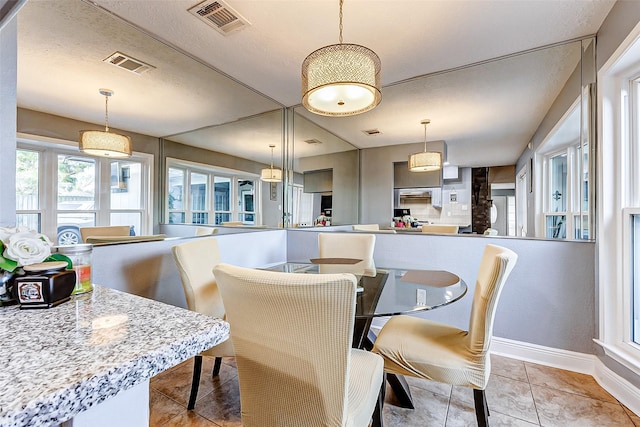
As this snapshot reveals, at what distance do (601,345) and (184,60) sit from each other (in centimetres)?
390

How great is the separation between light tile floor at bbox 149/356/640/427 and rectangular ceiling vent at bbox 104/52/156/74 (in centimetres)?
231

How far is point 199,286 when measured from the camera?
1710mm

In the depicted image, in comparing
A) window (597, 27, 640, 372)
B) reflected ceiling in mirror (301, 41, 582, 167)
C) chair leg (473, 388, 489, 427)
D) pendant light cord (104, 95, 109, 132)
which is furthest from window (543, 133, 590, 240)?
pendant light cord (104, 95, 109, 132)

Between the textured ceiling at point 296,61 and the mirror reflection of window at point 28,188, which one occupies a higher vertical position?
the textured ceiling at point 296,61

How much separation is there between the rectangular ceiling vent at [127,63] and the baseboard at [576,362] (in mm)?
3600

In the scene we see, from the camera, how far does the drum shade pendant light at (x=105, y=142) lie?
1.78 m

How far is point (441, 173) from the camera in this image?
2803 millimetres

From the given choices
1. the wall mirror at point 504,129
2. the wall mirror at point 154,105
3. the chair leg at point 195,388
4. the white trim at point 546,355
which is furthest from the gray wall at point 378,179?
the chair leg at point 195,388

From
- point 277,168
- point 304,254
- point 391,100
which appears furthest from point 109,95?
point 391,100

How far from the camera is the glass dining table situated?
4.52ft

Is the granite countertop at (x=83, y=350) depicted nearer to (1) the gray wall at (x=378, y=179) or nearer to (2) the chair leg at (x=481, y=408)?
(2) the chair leg at (x=481, y=408)

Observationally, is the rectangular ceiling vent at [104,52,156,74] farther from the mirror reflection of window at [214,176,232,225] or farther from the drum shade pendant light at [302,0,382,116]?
the drum shade pendant light at [302,0,382,116]

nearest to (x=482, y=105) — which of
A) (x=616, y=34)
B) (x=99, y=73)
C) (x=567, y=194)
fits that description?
(x=616, y=34)

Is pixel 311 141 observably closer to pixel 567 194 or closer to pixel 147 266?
pixel 147 266
